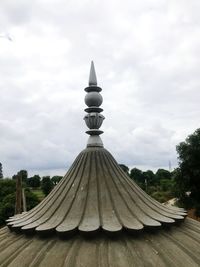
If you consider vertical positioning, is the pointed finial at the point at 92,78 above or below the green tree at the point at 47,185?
below

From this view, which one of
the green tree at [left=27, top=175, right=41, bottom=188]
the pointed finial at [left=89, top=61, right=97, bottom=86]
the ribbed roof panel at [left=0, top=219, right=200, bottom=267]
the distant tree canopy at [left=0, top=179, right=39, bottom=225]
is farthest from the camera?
the green tree at [left=27, top=175, right=41, bottom=188]

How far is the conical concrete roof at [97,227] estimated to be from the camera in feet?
11.5

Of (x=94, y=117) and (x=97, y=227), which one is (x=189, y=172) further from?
(x=97, y=227)

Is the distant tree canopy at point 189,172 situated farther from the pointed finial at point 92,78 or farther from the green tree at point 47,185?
the green tree at point 47,185

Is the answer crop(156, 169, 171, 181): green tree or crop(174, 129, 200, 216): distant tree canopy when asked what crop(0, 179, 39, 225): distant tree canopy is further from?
crop(156, 169, 171, 181): green tree

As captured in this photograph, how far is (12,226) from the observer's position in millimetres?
4570

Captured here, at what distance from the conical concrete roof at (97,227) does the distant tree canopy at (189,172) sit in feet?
57.1

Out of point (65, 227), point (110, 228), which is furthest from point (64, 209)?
point (110, 228)

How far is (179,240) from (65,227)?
1.41m

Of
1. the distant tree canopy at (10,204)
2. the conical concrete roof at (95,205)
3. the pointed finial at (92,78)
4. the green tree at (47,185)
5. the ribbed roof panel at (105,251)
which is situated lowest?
the ribbed roof panel at (105,251)

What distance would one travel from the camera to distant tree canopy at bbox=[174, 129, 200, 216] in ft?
70.9

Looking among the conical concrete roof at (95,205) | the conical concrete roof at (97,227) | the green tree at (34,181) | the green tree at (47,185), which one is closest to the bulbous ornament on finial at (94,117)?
the conical concrete roof at (97,227)

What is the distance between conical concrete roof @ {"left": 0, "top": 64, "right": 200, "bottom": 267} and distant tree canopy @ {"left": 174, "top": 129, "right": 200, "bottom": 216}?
17.4 m

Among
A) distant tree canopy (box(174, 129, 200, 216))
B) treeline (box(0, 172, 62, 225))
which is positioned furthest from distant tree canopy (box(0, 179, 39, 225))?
distant tree canopy (box(174, 129, 200, 216))
